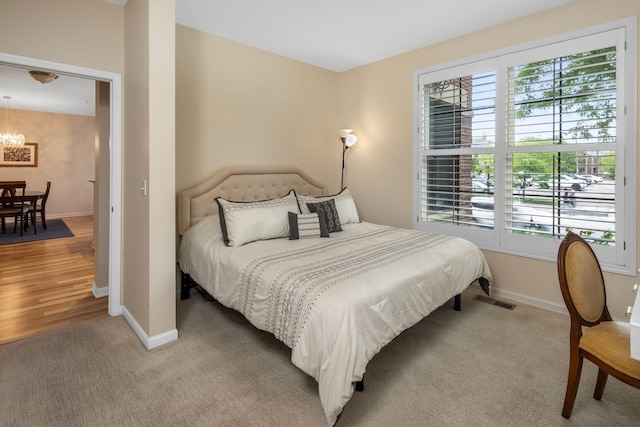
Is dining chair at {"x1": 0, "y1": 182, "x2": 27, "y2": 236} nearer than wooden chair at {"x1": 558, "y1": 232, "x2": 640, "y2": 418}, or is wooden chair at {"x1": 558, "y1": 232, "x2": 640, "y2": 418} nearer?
wooden chair at {"x1": 558, "y1": 232, "x2": 640, "y2": 418}

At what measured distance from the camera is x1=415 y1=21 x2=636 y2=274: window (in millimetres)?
2805

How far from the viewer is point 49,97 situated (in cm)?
657

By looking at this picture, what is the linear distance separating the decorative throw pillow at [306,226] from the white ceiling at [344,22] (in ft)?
6.06

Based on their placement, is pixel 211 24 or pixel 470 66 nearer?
pixel 211 24

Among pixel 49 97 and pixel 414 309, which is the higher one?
pixel 49 97

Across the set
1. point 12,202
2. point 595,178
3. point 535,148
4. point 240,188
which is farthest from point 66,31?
point 12,202

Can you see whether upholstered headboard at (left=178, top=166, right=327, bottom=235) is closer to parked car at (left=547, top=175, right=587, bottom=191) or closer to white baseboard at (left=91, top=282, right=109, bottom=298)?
white baseboard at (left=91, top=282, right=109, bottom=298)

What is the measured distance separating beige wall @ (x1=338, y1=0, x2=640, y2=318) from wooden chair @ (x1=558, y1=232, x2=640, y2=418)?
4.45ft

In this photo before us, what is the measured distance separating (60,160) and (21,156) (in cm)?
72

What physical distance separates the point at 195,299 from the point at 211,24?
8.84 ft

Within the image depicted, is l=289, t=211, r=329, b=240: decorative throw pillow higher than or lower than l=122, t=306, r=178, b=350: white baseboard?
higher

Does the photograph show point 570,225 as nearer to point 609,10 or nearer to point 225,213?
point 609,10

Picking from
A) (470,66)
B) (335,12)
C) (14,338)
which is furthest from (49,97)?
(470,66)

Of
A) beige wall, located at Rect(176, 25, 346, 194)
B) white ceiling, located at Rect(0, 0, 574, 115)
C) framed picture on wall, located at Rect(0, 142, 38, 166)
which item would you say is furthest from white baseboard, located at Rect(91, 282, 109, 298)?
framed picture on wall, located at Rect(0, 142, 38, 166)
